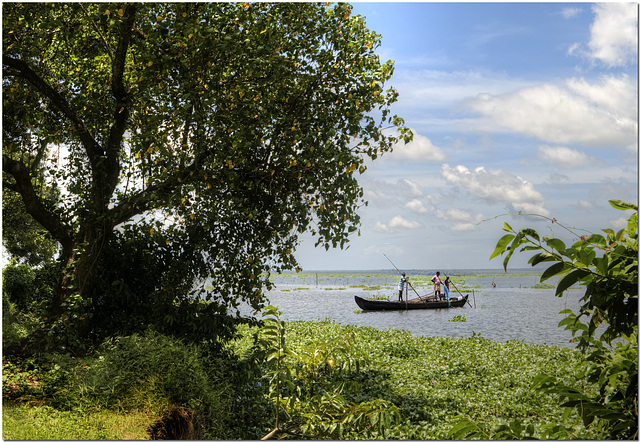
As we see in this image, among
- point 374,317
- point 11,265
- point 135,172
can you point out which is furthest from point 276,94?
point 374,317

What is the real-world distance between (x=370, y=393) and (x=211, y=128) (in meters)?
4.67

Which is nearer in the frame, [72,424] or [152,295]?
[72,424]

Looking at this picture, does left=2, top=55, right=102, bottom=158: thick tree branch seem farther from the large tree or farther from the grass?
the grass

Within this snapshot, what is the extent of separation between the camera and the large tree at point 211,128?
254 inches

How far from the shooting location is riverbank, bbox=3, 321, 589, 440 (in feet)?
16.3

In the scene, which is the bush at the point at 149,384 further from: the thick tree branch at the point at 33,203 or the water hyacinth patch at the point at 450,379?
the thick tree branch at the point at 33,203

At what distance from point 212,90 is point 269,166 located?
129 centimetres

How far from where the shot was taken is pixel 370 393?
25.0ft

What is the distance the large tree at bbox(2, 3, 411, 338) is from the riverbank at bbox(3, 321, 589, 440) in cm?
126

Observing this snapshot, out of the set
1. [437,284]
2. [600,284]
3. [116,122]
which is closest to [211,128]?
[116,122]

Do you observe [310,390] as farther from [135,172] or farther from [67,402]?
[135,172]

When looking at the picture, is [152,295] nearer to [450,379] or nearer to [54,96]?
[54,96]

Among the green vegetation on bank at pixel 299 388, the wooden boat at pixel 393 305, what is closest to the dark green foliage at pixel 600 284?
the green vegetation on bank at pixel 299 388

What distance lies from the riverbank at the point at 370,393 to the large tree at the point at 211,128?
1261 millimetres
